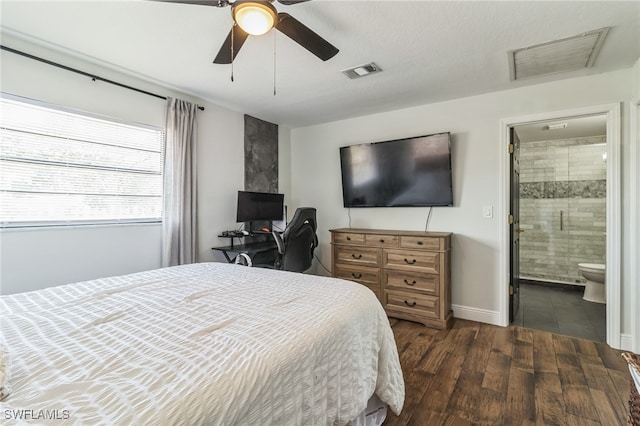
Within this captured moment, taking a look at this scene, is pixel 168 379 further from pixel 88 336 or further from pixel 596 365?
pixel 596 365

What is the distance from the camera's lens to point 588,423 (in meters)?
1.62

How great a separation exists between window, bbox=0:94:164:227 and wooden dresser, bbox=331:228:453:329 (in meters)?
2.20

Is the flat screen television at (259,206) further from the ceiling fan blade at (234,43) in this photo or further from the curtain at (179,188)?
the ceiling fan blade at (234,43)

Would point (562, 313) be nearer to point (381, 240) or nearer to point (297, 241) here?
point (381, 240)

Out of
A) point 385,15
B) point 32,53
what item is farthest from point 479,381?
point 32,53

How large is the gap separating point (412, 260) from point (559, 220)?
3303 millimetres

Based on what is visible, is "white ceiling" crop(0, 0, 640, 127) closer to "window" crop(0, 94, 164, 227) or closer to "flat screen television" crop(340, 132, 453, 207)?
"window" crop(0, 94, 164, 227)

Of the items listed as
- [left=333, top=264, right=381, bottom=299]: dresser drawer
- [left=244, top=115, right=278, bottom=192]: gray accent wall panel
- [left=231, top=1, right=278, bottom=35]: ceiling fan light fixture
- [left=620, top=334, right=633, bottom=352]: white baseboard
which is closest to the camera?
[left=231, top=1, right=278, bottom=35]: ceiling fan light fixture

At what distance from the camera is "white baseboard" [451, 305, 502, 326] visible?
3.06 m

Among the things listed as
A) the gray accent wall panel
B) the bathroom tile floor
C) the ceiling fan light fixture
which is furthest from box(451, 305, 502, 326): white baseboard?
the ceiling fan light fixture

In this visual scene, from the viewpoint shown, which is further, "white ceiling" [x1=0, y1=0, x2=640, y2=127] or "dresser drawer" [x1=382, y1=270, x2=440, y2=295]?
"dresser drawer" [x1=382, y1=270, x2=440, y2=295]

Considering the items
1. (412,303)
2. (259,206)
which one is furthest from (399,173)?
(259,206)

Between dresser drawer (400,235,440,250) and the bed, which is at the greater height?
dresser drawer (400,235,440,250)

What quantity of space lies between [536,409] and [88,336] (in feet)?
7.77
